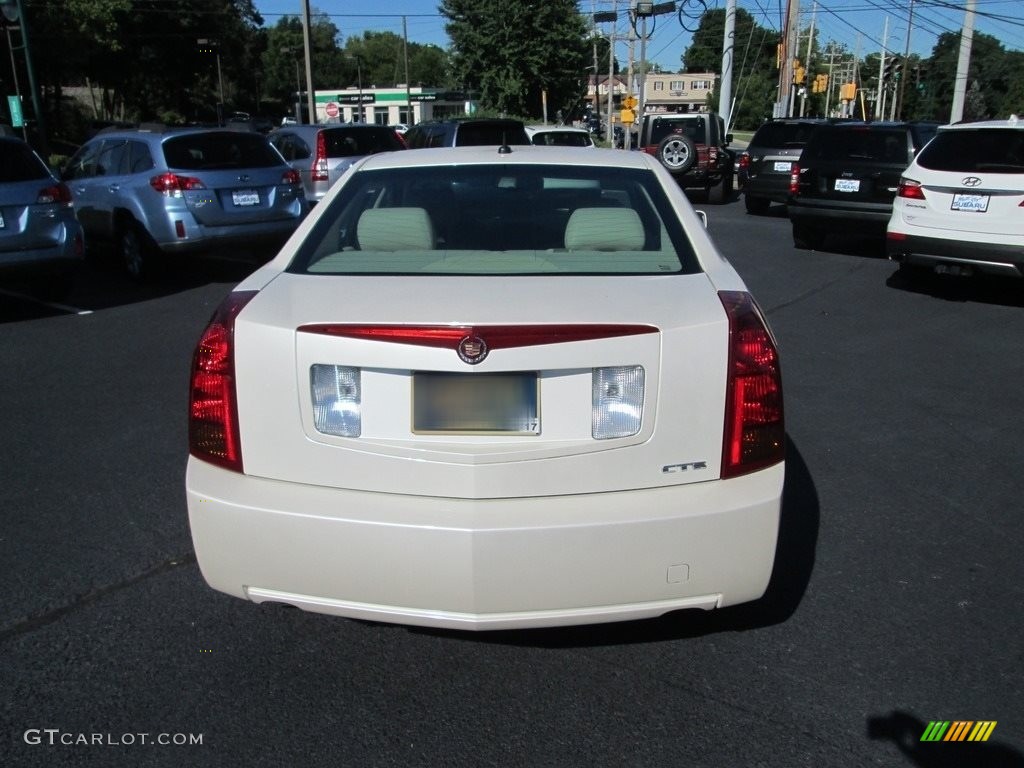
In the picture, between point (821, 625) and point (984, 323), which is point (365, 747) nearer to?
point (821, 625)

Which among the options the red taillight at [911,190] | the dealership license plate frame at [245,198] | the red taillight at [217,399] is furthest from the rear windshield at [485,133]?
the red taillight at [217,399]

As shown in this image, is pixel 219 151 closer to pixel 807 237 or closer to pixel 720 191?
pixel 807 237

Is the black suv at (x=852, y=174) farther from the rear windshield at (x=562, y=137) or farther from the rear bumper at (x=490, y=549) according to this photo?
the rear bumper at (x=490, y=549)

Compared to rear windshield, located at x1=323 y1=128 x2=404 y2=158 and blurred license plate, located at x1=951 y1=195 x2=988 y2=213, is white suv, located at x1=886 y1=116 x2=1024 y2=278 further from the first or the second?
rear windshield, located at x1=323 y1=128 x2=404 y2=158

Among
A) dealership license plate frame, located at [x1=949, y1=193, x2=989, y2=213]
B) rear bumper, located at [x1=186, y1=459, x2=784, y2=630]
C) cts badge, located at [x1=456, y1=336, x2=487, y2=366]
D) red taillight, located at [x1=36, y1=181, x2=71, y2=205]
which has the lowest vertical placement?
rear bumper, located at [x1=186, y1=459, x2=784, y2=630]

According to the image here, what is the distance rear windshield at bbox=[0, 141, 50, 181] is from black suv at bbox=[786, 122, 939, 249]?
942 cm

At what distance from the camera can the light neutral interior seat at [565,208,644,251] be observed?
3.48 m

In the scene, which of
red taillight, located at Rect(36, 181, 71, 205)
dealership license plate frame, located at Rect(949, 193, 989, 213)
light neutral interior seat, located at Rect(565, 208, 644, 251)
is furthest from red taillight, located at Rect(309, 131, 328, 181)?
light neutral interior seat, located at Rect(565, 208, 644, 251)

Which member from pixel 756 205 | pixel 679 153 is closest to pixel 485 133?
pixel 679 153

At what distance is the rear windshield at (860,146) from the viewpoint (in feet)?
41.1

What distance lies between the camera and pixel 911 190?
958 centimetres

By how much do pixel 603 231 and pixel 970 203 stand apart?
6.98m

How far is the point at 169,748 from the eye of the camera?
2721mm

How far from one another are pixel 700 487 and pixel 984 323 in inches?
278
